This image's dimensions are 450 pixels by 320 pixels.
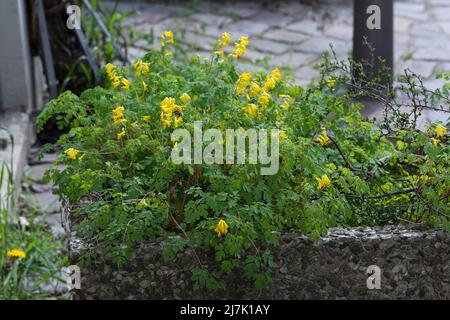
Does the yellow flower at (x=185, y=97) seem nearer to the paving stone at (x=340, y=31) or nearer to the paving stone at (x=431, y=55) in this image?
the paving stone at (x=431, y=55)

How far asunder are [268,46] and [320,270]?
3993 millimetres

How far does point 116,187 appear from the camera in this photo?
320cm

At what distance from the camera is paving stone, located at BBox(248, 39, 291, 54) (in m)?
6.89

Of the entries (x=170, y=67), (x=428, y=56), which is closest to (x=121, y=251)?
(x=170, y=67)

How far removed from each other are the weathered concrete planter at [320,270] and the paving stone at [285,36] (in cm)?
409

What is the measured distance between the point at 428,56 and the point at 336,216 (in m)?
3.72

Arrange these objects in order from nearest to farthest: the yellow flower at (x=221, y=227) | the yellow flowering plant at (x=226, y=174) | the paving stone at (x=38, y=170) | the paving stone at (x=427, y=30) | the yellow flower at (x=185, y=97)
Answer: the yellow flower at (x=221, y=227)
the yellow flowering plant at (x=226, y=174)
the yellow flower at (x=185, y=97)
the paving stone at (x=38, y=170)
the paving stone at (x=427, y=30)

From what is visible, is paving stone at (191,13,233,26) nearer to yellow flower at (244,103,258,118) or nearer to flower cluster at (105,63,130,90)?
flower cluster at (105,63,130,90)

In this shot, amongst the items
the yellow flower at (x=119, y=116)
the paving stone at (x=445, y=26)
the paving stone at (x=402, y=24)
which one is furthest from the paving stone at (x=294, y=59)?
the yellow flower at (x=119, y=116)

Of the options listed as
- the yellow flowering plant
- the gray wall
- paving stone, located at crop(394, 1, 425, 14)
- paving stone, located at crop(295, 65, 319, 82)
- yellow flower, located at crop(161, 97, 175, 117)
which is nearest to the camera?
the yellow flowering plant

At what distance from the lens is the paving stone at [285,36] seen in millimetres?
7148

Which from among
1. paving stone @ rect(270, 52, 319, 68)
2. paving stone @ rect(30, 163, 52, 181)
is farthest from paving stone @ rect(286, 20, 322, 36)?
paving stone @ rect(30, 163, 52, 181)

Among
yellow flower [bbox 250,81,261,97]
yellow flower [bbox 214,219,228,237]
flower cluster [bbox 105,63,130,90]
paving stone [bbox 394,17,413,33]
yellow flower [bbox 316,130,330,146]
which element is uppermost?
paving stone [bbox 394,17,413,33]

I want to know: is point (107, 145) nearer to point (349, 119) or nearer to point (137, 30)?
point (349, 119)
